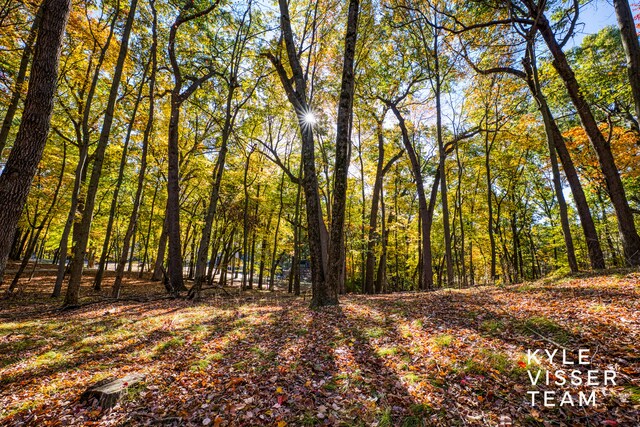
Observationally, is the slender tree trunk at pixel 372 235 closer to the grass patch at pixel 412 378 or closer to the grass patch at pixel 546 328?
the grass patch at pixel 546 328

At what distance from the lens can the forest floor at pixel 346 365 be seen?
2980 millimetres

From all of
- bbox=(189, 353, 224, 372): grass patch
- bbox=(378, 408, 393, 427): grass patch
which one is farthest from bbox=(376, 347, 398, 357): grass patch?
bbox=(189, 353, 224, 372): grass patch

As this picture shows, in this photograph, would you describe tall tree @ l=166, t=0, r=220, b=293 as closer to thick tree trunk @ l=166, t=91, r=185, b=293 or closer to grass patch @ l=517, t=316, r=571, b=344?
thick tree trunk @ l=166, t=91, r=185, b=293

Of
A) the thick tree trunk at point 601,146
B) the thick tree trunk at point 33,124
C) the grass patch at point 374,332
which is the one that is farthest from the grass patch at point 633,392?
the thick tree trunk at point 601,146

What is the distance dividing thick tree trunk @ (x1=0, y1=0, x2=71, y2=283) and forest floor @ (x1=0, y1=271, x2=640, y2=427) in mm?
2110

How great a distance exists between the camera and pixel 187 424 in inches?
117

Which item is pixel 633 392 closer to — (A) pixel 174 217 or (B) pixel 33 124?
(B) pixel 33 124

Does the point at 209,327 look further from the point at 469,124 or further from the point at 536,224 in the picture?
the point at 536,224

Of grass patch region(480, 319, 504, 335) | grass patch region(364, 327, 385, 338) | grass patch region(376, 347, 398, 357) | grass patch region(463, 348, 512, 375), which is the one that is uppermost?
grass patch region(480, 319, 504, 335)

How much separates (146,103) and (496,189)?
26298 millimetres

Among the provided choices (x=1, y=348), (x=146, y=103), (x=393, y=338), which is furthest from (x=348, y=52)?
(x=146, y=103)

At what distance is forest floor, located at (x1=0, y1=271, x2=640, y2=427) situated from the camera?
2.98 metres

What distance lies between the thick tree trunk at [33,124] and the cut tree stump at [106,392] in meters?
2.01

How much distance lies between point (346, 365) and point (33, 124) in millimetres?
5539
